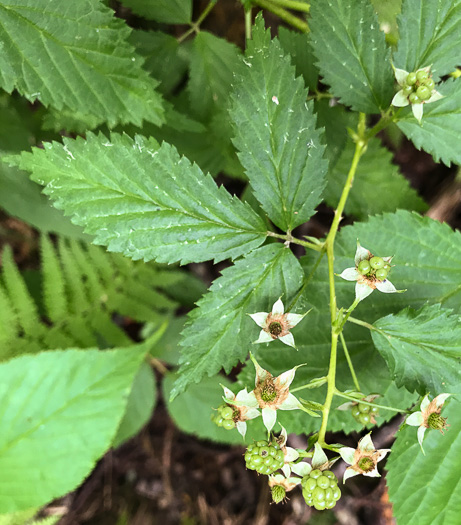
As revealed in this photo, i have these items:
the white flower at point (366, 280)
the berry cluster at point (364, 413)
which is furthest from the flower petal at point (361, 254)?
the berry cluster at point (364, 413)

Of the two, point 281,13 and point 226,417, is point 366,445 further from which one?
point 281,13

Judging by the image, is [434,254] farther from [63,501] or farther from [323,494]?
[63,501]

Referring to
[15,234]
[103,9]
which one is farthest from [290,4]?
[15,234]

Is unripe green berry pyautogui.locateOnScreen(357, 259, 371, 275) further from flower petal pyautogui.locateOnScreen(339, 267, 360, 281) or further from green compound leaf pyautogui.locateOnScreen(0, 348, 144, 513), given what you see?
green compound leaf pyautogui.locateOnScreen(0, 348, 144, 513)

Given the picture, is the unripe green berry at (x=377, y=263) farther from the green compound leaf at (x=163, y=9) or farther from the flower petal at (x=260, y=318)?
the green compound leaf at (x=163, y=9)

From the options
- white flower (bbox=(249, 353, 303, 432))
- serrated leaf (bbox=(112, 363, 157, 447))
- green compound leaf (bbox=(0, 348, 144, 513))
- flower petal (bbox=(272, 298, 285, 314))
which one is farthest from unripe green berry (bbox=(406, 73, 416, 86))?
serrated leaf (bbox=(112, 363, 157, 447))
